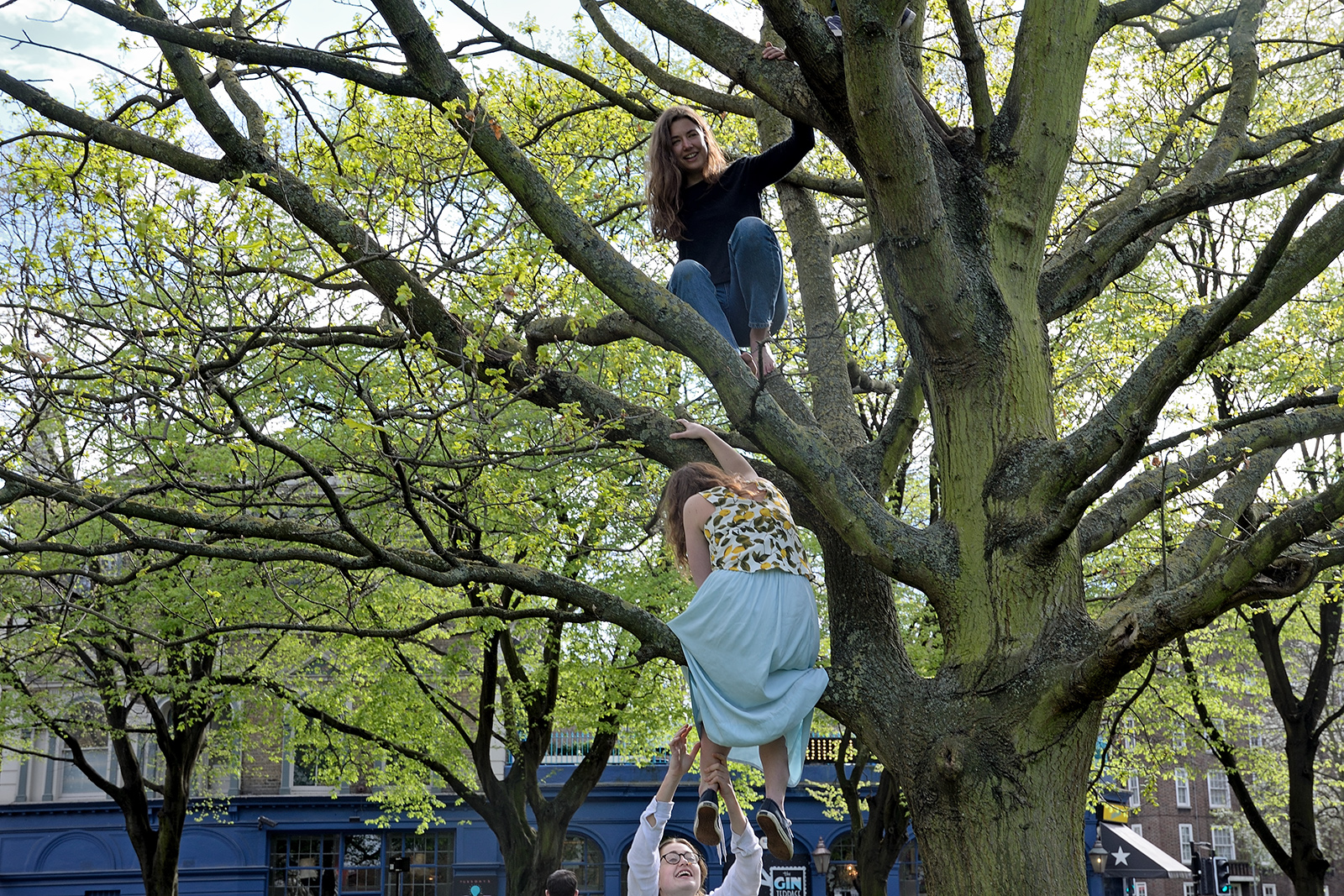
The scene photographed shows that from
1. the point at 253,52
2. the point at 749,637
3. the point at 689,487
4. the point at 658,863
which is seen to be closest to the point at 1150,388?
the point at 749,637

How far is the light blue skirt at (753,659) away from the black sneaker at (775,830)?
20 centimetres

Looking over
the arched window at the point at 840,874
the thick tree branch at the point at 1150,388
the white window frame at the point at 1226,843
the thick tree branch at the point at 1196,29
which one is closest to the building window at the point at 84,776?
the arched window at the point at 840,874

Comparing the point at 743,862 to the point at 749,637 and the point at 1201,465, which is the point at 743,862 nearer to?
the point at 749,637

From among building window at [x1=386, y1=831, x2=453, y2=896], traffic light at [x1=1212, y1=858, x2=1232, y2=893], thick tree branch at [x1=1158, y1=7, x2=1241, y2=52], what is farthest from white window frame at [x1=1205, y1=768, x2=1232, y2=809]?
thick tree branch at [x1=1158, y1=7, x2=1241, y2=52]

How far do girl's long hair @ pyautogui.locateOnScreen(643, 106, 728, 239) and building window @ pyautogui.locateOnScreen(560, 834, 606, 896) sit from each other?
78.3ft

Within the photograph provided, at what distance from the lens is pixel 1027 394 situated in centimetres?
512

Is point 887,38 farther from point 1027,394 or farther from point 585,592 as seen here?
point 585,592

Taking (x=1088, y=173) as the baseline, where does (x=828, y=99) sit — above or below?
below

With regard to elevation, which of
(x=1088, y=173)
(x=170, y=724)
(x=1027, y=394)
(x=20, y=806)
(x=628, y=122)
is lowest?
(x=20, y=806)

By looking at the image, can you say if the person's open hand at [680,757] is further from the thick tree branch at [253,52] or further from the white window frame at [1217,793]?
the white window frame at [1217,793]

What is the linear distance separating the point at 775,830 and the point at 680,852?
47cm

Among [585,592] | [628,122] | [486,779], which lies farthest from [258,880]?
[585,592]

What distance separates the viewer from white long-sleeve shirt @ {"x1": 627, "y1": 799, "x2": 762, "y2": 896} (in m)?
4.30

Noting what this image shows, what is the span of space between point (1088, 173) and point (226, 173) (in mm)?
7554
